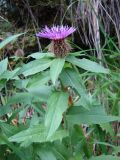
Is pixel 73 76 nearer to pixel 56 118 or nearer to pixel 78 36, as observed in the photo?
pixel 56 118

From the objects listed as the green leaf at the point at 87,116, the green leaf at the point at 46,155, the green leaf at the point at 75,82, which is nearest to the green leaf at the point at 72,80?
the green leaf at the point at 75,82

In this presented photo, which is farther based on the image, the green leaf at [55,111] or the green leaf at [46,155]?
the green leaf at [46,155]

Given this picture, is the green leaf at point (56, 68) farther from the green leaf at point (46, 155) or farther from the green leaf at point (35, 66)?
the green leaf at point (46, 155)

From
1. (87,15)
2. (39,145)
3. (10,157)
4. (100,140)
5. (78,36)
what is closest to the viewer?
(39,145)

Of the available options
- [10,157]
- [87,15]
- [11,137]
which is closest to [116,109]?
[10,157]

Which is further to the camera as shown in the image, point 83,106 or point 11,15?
point 11,15

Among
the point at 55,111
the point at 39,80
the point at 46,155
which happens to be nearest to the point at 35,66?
the point at 39,80
